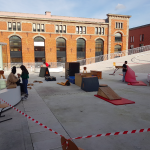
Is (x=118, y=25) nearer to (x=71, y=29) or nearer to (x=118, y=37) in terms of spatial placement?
(x=118, y=37)

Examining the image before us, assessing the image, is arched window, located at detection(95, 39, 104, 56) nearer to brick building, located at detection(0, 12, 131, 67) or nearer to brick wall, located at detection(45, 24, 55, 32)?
brick building, located at detection(0, 12, 131, 67)

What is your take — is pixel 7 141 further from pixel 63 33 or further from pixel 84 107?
pixel 63 33

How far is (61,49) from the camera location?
36.4 m

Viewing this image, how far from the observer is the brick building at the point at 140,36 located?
4503 centimetres

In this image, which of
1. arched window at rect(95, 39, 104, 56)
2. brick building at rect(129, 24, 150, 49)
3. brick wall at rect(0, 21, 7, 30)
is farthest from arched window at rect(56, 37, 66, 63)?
brick building at rect(129, 24, 150, 49)

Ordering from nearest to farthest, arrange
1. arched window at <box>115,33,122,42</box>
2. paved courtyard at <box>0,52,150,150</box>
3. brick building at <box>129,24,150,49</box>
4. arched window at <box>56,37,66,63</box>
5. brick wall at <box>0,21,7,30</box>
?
paved courtyard at <box>0,52,150,150</box> → brick wall at <box>0,21,7,30</box> → arched window at <box>56,37,66,63</box> → arched window at <box>115,33,122,42</box> → brick building at <box>129,24,150,49</box>

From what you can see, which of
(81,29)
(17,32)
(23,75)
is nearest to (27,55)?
(17,32)

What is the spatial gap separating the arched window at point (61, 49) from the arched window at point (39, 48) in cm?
365

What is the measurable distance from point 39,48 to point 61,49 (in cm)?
541

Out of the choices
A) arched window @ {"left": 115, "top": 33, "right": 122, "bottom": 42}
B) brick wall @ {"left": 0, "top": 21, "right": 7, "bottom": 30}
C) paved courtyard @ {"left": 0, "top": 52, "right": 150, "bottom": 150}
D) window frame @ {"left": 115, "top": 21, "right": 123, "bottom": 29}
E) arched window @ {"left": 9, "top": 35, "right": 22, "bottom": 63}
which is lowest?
paved courtyard @ {"left": 0, "top": 52, "right": 150, "bottom": 150}

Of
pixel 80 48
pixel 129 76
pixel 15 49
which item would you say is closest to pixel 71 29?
pixel 80 48

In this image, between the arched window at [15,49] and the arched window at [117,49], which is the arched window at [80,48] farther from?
the arched window at [15,49]

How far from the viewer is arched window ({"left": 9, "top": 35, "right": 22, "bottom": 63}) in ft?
106

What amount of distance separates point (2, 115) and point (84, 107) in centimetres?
317
